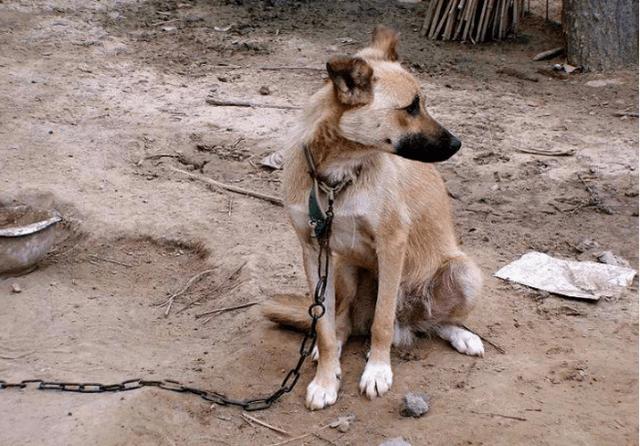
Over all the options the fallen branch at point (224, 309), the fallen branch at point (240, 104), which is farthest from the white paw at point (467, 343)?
the fallen branch at point (240, 104)

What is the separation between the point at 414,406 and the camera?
13.6 ft

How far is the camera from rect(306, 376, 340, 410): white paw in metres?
4.38

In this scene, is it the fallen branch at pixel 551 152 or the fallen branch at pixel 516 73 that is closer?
the fallen branch at pixel 551 152

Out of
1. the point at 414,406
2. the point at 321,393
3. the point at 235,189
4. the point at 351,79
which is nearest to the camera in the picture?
the point at 351,79

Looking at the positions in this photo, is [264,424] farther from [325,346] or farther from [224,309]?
[224,309]

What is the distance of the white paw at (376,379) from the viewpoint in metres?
4.41

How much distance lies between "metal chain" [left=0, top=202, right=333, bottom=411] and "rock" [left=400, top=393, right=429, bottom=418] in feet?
1.86

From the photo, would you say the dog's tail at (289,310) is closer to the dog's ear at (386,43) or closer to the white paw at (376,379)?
the white paw at (376,379)

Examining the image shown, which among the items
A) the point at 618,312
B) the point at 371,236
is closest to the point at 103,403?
the point at 371,236

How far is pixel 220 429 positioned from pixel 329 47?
21.5 feet

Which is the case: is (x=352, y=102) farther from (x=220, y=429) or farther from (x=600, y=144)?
(x=600, y=144)

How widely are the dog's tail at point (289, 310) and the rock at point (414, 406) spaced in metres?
0.90

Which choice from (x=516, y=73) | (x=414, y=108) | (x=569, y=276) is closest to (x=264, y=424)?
(x=414, y=108)

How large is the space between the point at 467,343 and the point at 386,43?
174 centimetres
